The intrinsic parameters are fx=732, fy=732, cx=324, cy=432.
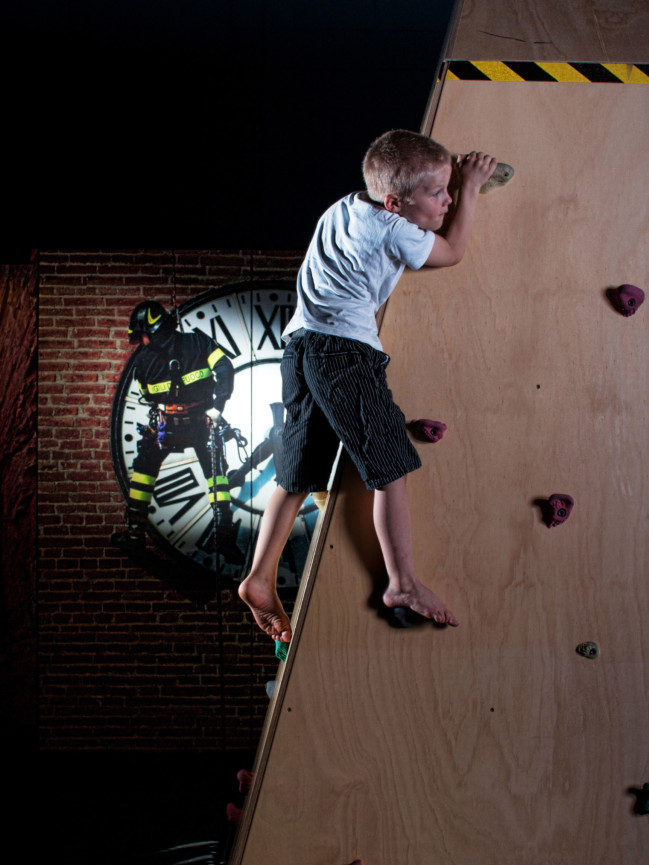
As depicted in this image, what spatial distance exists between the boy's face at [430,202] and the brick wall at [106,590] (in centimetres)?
288

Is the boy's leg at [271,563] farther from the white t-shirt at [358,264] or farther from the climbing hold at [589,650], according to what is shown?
the climbing hold at [589,650]

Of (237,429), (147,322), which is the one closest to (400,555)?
(237,429)

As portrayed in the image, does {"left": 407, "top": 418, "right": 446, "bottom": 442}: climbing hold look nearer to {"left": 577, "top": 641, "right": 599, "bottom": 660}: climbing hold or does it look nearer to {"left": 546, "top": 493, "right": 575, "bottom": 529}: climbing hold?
{"left": 546, "top": 493, "right": 575, "bottom": 529}: climbing hold

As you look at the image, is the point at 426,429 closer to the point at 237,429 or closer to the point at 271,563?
the point at 271,563

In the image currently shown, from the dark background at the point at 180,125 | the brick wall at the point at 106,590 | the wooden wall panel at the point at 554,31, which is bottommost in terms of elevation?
the brick wall at the point at 106,590

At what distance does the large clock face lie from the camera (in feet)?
15.0

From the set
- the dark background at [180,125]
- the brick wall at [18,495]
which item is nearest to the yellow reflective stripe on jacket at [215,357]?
the dark background at [180,125]

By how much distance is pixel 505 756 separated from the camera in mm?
1804

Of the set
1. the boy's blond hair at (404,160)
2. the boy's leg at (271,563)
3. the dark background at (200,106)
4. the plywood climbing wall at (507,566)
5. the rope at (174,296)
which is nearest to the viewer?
the boy's blond hair at (404,160)

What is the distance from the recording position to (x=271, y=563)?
6.46 ft

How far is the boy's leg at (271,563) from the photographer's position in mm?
1927

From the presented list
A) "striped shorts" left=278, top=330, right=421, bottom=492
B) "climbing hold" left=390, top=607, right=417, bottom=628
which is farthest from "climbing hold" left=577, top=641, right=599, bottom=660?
"striped shorts" left=278, top=330, right=421, bottom=492

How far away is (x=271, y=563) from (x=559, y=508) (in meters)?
0.76

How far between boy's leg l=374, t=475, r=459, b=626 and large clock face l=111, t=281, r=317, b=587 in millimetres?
2793
